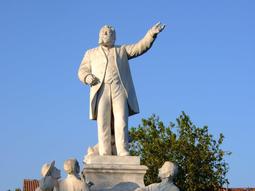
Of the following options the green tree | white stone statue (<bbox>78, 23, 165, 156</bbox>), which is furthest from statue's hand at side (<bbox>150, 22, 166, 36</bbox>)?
the green tree

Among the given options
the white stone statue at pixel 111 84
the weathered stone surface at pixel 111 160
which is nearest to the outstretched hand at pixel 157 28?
the white stone statue at pixel 111 84

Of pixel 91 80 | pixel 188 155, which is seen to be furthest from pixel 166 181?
pixel 188 155

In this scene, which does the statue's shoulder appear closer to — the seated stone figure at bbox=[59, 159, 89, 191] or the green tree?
the seated stone figure at bbox=[59, 159, 89, 191]

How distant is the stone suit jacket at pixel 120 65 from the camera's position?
13.0 metres

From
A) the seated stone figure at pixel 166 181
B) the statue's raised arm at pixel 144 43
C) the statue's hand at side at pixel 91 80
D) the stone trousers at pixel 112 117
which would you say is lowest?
the seated stone figure at pixel 166 181

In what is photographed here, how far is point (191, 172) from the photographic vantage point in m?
34.5

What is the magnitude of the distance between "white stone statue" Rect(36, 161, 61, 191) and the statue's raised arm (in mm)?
3426

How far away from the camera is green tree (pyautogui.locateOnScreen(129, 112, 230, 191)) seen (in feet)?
113

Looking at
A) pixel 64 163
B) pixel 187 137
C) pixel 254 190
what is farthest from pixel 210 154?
pixel 64 163

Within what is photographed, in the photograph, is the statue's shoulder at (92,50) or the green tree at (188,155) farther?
the green tree at (188,155)

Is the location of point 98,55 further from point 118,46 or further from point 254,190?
point 254,190

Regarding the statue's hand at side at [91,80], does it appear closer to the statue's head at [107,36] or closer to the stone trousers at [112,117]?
the stone trousers at [112,117]

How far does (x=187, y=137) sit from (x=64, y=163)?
25.2m

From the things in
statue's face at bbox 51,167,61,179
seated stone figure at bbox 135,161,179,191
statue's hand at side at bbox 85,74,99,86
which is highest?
statue's hand at side at bbox 85,74,99,86
